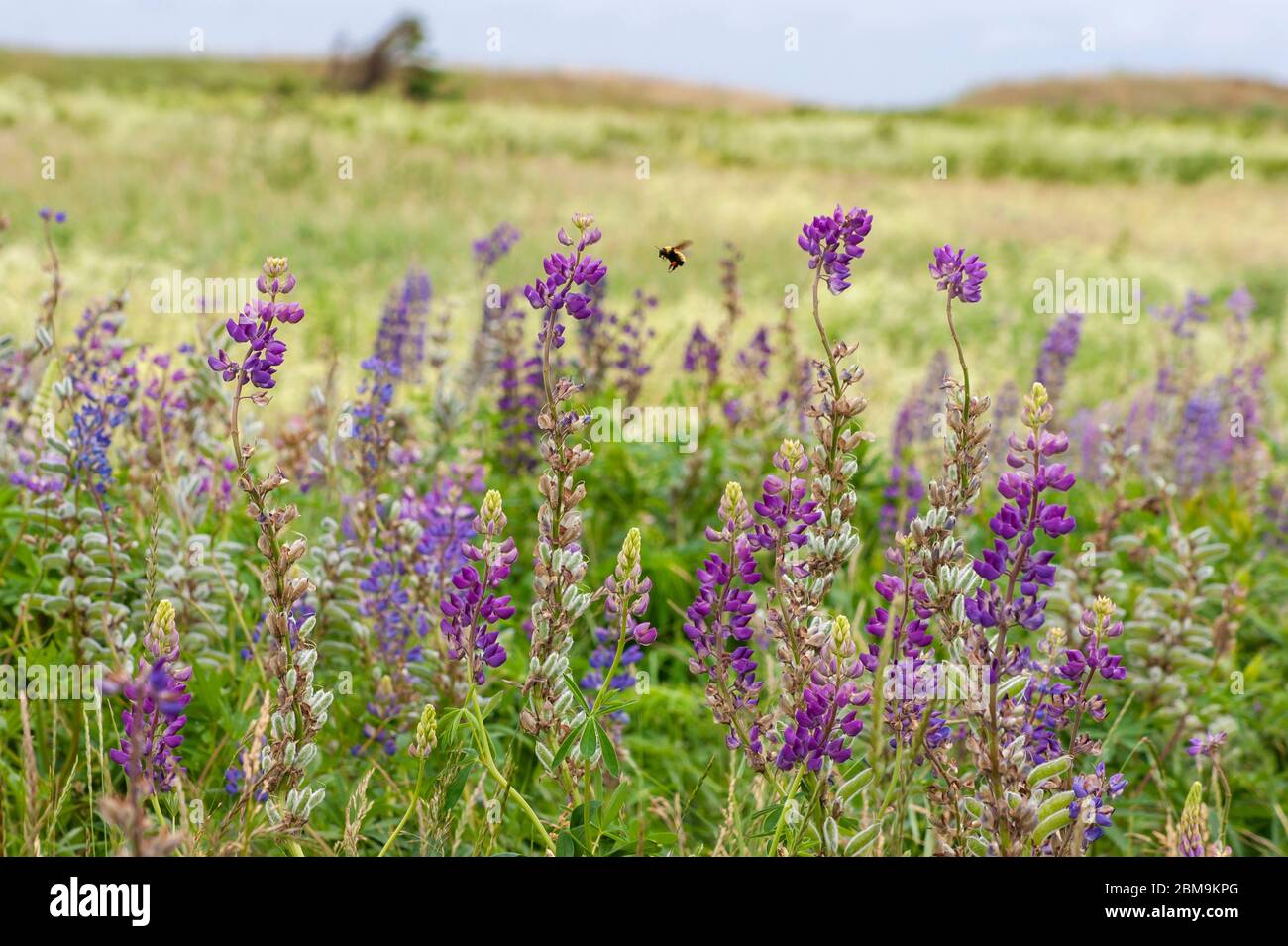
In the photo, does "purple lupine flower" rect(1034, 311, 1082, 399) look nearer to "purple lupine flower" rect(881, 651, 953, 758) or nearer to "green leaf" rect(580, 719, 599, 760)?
"purple lupine flower" rect(881, 651, 953, 758)

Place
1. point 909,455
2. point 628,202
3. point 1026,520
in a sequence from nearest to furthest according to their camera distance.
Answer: point 1026,520
point 909,455
point 628,202

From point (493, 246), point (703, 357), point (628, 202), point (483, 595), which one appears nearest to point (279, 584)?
point (483, 595)

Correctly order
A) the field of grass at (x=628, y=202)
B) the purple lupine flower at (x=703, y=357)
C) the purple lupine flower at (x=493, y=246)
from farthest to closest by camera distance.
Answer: the field of grass at (x=628, y=202)
the purple lupine flower at (x=493, y=246)
the purple lupine flower at (x=703, y=357)

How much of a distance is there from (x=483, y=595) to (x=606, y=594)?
0.19 m

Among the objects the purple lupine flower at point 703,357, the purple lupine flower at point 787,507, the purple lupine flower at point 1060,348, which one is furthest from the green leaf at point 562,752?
the purple lupine flower at point 1060,348

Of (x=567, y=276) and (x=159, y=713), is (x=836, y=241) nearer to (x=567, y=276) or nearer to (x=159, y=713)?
(x=567, y=276)

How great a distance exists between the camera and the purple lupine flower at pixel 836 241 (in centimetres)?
186

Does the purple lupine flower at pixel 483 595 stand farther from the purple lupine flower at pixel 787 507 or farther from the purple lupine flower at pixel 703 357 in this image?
the purple lupine flower at pixel 703 357

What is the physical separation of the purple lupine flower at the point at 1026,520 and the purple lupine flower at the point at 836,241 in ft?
1.33

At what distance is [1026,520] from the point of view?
1620 millimetres

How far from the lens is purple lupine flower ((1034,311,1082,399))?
4.77 metres

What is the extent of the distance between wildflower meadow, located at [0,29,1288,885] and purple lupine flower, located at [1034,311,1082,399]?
17 millimetres

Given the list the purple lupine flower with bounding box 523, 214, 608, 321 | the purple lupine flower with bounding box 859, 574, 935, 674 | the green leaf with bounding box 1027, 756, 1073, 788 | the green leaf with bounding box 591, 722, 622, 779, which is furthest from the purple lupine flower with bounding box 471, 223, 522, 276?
the green leaf with bounding box 1027, 756, 1073, 788

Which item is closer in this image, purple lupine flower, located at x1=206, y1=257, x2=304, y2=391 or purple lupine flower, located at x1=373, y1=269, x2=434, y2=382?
purple lupine flower, located at x1=206, y1=257, x2=304, y2=391
